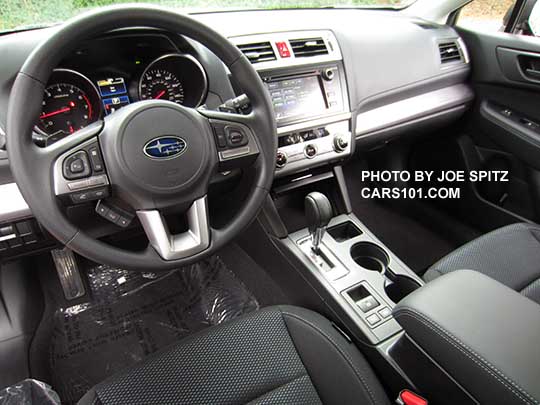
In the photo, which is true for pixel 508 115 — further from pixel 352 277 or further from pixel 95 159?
pixel 95 159

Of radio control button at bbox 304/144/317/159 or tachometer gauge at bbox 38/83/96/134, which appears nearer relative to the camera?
tachometer gauge at bbox 38/83/96/134

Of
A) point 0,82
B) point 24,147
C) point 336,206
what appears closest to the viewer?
point 24,147

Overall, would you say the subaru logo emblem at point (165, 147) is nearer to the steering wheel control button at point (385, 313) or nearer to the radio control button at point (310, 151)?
the radio control button at point (310, 151)

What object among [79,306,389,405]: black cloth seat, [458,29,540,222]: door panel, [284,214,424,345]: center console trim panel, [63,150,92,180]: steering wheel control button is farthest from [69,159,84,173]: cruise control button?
[458,29,540,222]: door panel

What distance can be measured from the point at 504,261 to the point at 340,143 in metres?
0.61

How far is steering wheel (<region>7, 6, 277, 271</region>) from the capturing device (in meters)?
0.73

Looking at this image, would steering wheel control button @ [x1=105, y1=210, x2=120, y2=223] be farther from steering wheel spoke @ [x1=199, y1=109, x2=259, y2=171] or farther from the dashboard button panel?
the dashboard button panel

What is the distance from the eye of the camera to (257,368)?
910 millimetres

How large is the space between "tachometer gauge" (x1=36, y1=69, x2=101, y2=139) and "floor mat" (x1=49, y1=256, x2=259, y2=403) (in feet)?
2.70

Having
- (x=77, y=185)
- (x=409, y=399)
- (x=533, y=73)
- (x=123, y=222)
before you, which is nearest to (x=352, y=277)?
(x=409, y=399)

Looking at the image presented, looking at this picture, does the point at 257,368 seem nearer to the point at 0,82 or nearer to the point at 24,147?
the point at 24,147

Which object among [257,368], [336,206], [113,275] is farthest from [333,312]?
[113,275]

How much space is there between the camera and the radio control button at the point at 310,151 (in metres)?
1.31

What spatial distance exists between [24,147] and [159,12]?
1.17 feet
